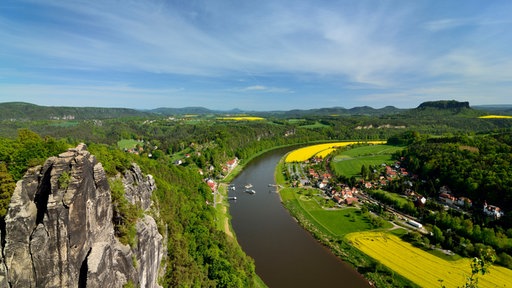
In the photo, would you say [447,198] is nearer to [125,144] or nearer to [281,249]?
[281,249]

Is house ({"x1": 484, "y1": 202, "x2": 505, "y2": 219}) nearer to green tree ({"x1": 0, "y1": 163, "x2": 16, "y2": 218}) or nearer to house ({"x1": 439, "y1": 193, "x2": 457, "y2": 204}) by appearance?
house ({"x1": 439, "y1": 193, "x2": 457, "y2": 204})

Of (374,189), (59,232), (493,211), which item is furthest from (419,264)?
(59,232)

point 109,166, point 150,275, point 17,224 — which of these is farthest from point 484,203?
point 17,224

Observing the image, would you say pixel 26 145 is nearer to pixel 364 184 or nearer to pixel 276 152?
pixel 364 184

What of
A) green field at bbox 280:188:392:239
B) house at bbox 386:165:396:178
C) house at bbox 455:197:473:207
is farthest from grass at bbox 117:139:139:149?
house at bbox 455:197:473:207

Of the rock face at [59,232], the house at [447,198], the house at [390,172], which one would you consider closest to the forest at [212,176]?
the rock face at [59,232]

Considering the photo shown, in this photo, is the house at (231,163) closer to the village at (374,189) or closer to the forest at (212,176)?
the forest at (212,176)

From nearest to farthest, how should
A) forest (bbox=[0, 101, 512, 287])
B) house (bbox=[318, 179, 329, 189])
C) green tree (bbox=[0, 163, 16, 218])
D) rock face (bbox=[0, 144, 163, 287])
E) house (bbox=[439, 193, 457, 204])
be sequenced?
rock face (bbox=[0, 144, 163, 287]) → green tree (bbox=[0, 163, 16, 218]) → forest (bbox=[0, 101, 512, 287]) → house (bbox=[439, 193, 457, 204]) → house (bbox=[318, 179, 329, 189])
